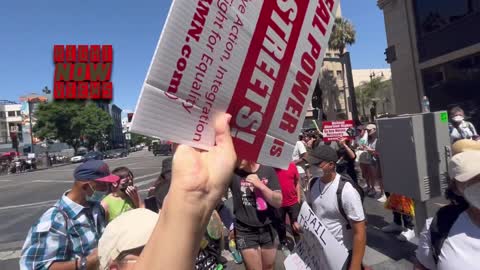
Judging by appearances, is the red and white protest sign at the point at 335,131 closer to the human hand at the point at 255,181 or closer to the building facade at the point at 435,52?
the human hand at the point at 255,181

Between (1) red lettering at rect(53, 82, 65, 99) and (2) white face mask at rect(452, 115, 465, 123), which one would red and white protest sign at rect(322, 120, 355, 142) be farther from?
(1) red lettering at rect(53, 82, 65, 99)

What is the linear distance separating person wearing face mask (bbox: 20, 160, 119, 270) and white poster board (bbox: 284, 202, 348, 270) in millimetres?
1445

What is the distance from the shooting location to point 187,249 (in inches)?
34.9

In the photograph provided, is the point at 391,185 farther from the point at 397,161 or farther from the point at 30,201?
the point at 30,201

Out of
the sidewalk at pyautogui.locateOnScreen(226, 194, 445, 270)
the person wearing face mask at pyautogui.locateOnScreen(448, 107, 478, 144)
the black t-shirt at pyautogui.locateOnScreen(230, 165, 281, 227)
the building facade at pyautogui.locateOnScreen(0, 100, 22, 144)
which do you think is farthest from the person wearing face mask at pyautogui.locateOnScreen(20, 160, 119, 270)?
the building facade at pyautogui.locateOnScreen(0, 100, 22, 144)

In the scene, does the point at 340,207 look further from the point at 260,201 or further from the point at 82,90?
the point at 82,90

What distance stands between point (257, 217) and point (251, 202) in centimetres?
16

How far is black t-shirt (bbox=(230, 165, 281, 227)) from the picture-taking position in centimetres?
362

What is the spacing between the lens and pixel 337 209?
2.94 m

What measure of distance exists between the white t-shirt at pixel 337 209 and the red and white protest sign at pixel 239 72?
166cm

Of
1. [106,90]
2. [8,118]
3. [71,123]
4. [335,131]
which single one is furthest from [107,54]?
[8,118]

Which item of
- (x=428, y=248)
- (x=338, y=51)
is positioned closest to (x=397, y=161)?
(x=428, y=248)

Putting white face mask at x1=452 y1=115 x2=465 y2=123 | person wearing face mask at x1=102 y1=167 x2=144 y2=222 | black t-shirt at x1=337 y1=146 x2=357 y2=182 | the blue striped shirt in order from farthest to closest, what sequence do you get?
white face mask at x1=452 y1=115 x2=465 y2=123, black t-shirt at x1=337 y1=146 x2=357 y2=182, person wearing face mask at x1=102 y1=167 x2=144 y2=222, the blue striped shirt

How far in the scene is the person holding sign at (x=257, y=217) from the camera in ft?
11.6
